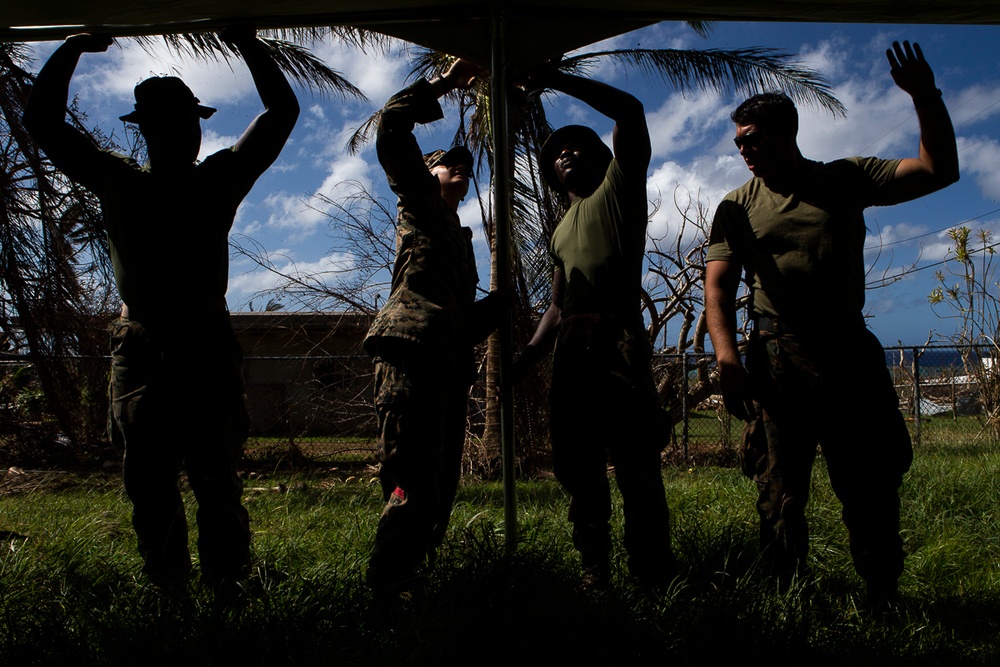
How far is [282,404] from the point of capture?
9.52m

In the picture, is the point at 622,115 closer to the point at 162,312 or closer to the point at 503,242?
the point at 503,242

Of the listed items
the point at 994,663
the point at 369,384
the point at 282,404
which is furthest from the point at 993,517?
the point at 282,404

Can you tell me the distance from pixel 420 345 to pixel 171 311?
0.91 m

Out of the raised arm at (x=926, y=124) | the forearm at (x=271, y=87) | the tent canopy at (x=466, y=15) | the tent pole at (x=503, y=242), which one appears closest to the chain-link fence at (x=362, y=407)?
the tent pole at (x=503, y=242)

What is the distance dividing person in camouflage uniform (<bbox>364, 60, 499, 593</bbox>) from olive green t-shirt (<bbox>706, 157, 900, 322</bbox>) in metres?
1.12

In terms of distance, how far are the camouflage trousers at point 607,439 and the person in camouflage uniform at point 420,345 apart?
0.40m

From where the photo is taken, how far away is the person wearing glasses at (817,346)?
2.72 meters

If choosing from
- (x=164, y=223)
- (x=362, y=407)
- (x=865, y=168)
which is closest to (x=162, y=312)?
(x=164, y=223)

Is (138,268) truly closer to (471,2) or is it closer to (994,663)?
(471,2)

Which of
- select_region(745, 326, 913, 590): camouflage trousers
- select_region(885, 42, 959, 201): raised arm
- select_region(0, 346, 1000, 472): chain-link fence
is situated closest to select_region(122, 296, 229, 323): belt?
select_region(745, 326, 913, 590): camouflage trousers

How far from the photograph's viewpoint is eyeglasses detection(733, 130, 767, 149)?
9.33 ft

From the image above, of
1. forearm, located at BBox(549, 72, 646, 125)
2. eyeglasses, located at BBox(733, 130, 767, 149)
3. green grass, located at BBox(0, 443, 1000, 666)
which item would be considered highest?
forearm, located at BBox(549, 72, 646, 125)

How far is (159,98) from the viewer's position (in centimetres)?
267

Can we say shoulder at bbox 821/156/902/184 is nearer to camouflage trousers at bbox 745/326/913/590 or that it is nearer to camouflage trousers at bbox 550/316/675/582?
camouflage trousers at bbox 745/326/913/590
